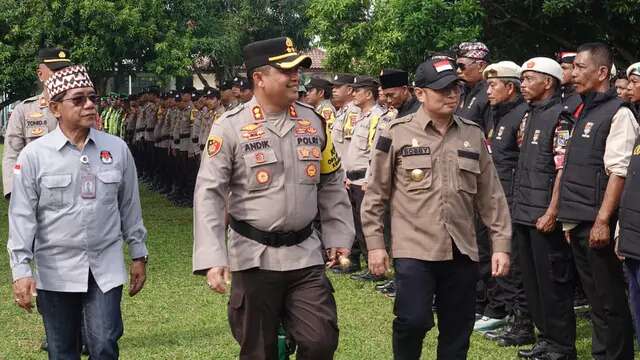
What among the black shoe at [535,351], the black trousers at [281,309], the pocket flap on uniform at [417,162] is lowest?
the black shoe at [535,351]

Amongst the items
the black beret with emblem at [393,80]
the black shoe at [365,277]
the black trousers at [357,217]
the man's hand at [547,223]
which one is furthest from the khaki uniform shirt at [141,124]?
the man's hand at [547,223]

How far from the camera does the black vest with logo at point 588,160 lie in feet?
21.2

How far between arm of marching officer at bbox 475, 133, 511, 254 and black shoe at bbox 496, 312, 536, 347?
2157 millimetres

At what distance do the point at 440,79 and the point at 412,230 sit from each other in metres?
0.86

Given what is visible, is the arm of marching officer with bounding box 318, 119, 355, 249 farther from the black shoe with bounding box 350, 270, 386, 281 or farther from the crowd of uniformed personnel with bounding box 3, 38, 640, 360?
the black shoe with bounding box 350, 270, 386, 281

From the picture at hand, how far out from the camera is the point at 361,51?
20.0 m

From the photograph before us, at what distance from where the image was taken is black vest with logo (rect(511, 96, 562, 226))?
706 centimetres

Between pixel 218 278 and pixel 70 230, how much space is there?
886 mm

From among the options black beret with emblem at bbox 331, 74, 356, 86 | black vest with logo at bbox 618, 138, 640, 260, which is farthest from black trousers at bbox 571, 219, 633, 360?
black beret with emblem at bbox 331, 74, 356, 86

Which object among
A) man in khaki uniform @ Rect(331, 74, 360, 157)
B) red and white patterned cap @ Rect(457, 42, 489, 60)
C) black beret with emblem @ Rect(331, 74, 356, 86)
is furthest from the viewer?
black beret with emblem @ Rect(331, 74, 356, 86)

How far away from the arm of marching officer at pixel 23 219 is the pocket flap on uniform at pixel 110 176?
0.34 metres

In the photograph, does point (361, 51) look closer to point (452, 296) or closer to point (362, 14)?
point (362, 14)

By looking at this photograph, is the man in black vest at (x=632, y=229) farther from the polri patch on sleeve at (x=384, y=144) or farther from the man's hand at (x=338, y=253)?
the man's hand at (x=338, y=253)

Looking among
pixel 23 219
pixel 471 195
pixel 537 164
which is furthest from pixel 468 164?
pixel 23 219
